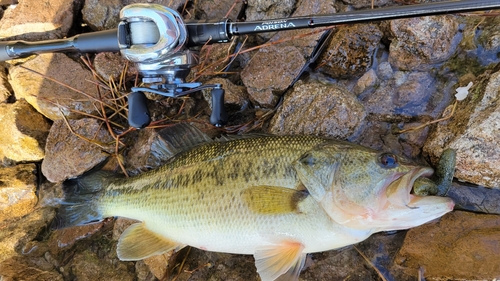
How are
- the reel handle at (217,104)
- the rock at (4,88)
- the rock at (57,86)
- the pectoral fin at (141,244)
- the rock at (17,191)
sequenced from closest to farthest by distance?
the reel handle at (217,104) → the pectoral fin at (141,244) → the rock at (57,86) → the rock at (17,191) → the rock at (4,88)

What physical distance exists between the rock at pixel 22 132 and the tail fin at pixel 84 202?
66cm

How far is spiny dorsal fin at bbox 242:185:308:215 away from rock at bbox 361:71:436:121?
1103 millimetres

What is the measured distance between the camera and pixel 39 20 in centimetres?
313

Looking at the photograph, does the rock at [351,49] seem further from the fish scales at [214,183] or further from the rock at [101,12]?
the rock at [101,12]

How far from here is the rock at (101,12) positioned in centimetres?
306

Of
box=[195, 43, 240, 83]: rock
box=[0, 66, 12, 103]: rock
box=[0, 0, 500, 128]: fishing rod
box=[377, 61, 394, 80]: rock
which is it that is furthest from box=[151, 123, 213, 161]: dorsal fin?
box=[0, 66, 12, 103]: rock

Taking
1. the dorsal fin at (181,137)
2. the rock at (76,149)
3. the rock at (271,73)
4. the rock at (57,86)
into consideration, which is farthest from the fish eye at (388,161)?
the rock at (57,86)

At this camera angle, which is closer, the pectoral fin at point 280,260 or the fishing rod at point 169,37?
the fishing rod at point 169,37

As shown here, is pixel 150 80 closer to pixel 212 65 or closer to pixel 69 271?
pixel 212 65

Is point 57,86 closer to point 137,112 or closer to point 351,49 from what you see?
point 137,112

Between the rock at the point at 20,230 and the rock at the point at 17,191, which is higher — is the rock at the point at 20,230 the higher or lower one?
the lower one

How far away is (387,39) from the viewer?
8.91 ft

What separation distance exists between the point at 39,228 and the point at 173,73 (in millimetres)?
2054

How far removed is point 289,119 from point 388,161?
915mm
